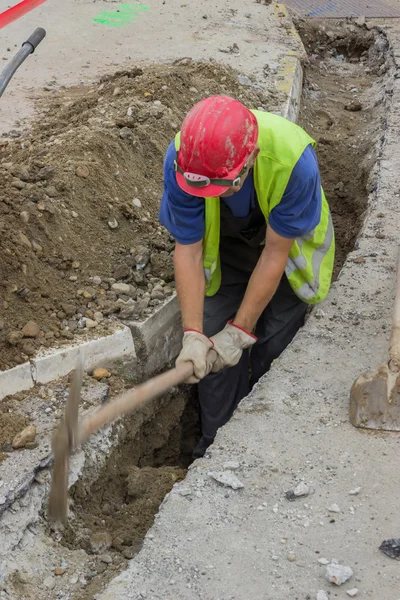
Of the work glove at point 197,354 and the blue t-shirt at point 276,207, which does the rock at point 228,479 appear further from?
the blue t-shirt at point 276,207

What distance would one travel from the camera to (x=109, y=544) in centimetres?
333

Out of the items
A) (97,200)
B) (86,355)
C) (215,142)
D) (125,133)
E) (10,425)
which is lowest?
(86,355)

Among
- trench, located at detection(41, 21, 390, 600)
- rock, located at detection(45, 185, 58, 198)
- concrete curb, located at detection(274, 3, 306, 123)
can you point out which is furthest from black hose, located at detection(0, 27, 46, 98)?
concrete curb, located at detection(274, 3, 306, 123)

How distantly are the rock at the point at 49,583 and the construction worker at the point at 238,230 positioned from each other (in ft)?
3.43

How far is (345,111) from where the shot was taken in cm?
798

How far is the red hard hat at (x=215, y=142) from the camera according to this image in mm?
3186

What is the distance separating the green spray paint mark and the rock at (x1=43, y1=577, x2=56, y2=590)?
6903mm

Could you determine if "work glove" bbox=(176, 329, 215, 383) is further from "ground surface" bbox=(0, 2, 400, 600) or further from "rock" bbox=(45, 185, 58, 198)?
"rock" bbox=(45, 185, 58, 198)

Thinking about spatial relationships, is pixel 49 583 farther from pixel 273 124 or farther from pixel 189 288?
pixel 273 124

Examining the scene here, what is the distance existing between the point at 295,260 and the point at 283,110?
300 cm

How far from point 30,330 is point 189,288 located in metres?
0.90

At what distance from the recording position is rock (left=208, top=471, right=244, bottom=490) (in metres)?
3.23

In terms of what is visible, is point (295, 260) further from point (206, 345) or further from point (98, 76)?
point (98, 76)

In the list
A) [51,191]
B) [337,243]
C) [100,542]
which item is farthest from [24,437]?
[337,243]
